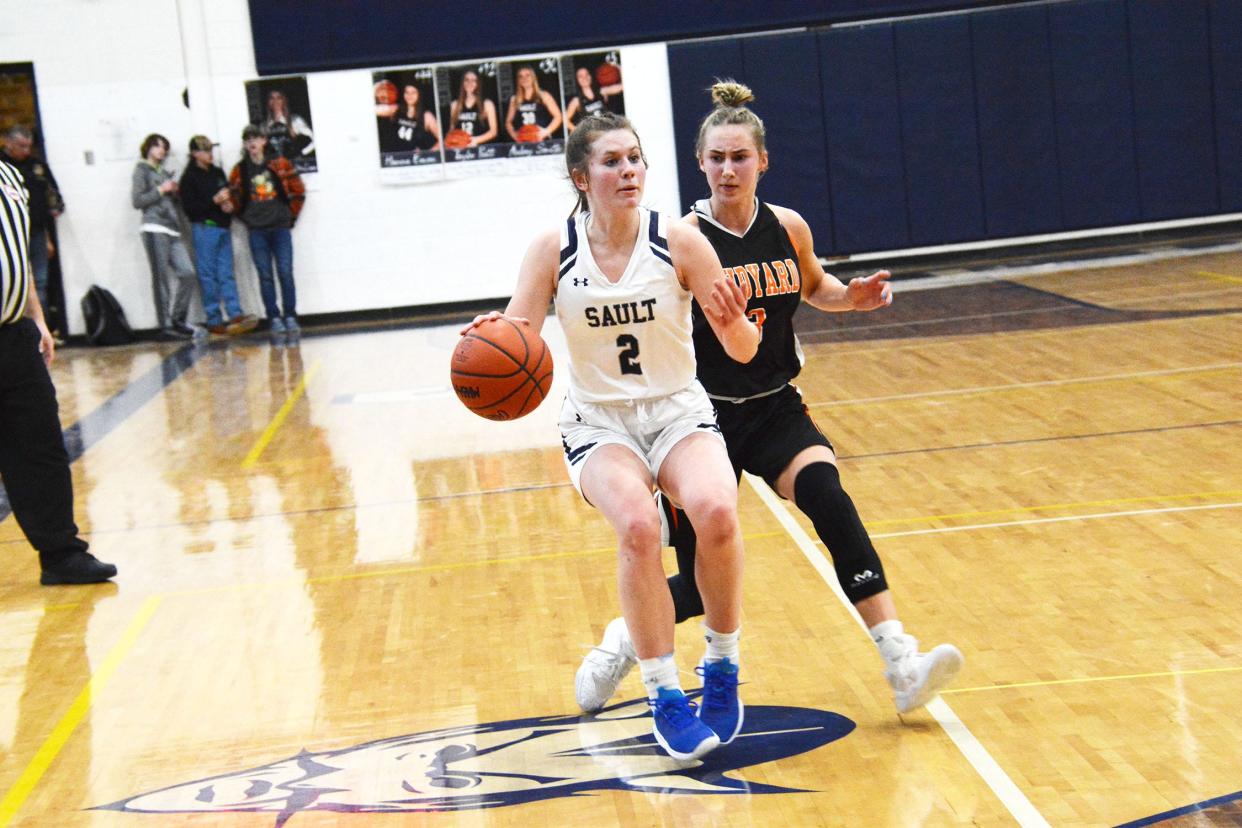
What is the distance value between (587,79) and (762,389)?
11.5 meters

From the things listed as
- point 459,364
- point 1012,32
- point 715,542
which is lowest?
point 715,542

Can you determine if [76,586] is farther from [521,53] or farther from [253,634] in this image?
[521,53]

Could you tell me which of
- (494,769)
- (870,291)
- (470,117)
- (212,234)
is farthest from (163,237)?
(494,769)

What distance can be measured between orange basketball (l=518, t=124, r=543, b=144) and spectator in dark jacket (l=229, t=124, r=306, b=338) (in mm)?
2286

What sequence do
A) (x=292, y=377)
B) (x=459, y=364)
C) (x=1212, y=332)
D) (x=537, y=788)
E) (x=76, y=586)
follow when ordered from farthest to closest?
(x=292, y=377)
(x=1212, y=332)
(x=76, y=586)
(x=459, y=364)
(x=537, y=788)

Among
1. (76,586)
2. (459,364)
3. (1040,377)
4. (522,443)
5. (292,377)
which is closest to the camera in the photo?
(459,364)

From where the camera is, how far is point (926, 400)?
7812 millimetres

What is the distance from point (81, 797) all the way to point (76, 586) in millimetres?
2199

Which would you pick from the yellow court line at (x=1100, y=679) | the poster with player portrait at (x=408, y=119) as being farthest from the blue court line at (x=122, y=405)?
the yellow court line at (x=1100, y=679)

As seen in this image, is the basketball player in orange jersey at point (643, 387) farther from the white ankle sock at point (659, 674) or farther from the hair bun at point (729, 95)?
the hair bun at point (729, 95)

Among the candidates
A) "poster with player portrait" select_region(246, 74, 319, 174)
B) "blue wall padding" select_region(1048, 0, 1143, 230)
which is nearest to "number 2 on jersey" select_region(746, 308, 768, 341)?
"poster with player portrait" select_region(246, 74, 319, 174)

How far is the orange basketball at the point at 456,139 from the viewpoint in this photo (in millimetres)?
14625

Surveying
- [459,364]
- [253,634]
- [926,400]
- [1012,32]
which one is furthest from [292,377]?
[1012,32]

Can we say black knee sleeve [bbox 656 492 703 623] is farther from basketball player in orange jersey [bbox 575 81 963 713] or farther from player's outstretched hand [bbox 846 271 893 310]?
player's outstretched hand [bbox 846 271 893 310]
